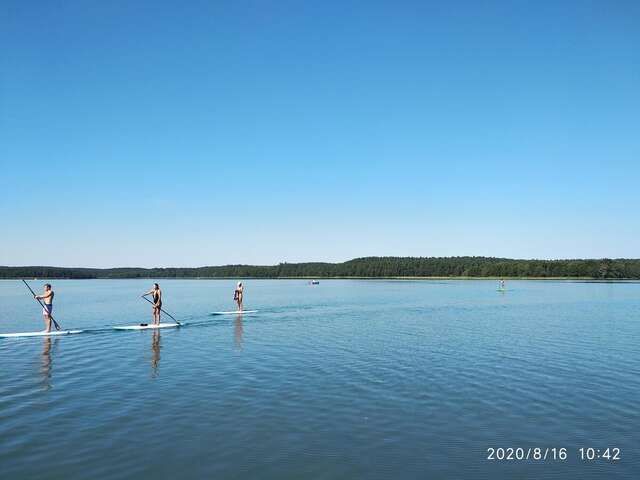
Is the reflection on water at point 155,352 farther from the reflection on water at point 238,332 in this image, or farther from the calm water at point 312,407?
the reflection on water at point 238,332

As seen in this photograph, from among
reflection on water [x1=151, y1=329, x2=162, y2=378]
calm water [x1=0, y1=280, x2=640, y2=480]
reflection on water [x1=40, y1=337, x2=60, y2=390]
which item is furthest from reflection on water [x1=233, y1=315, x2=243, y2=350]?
reflection on water [x1=40, y1=337, x2=60, y2=390]

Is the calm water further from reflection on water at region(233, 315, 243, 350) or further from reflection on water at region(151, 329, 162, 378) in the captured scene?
reflection on water at region(233, 315, 243, 350)

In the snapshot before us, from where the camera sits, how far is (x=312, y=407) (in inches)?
485

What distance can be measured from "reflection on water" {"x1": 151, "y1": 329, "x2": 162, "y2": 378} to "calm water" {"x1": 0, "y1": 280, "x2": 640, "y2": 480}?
0.27 feet

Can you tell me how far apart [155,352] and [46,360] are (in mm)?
4053

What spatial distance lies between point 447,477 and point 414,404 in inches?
169

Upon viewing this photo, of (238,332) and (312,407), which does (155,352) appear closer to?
(238,332)

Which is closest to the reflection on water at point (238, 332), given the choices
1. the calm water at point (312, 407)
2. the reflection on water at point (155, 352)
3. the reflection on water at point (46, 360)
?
the calm water at point (312, 407)

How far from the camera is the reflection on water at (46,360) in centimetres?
1513

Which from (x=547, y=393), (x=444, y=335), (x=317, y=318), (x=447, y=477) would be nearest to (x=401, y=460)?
(x=447, y=477)

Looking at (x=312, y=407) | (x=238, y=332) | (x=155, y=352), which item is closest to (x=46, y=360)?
(x=155, y=352)

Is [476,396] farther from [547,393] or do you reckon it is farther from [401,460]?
[401,460]

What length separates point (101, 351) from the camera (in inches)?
832

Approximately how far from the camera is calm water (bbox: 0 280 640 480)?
8875 millimetres
